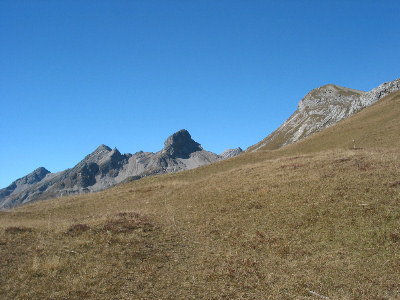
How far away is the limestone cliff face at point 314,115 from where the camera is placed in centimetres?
15332

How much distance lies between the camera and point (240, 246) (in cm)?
1995

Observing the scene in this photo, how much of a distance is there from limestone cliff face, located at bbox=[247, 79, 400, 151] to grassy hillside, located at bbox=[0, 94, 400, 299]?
122614mm

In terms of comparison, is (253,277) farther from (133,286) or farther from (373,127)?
(373,127)

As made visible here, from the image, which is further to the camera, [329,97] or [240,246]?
[329,97]

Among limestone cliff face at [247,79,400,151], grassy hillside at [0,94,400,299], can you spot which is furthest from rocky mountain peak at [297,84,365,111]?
grassy hillside at [0,94,400,299]

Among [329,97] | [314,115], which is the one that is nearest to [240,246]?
[314,115]

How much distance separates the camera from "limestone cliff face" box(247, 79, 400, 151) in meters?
153

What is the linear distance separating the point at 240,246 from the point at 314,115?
16699cm

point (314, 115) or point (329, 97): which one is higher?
point (329, 97)

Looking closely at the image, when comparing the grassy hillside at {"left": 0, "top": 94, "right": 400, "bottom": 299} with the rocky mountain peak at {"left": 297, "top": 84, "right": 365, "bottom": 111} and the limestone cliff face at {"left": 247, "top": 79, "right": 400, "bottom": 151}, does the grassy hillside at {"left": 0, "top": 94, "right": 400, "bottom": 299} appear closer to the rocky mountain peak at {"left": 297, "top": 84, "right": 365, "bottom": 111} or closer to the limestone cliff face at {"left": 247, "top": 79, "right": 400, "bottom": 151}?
the limestone cliff face at {"left": 247, "top": 79, "right": 400, "bottom": 151}

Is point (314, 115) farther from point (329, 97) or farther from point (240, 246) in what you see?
point (240, 246)

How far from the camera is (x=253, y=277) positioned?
15500 mm

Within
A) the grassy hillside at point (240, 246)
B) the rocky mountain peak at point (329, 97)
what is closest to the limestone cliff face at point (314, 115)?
the rocky mountain peak at point (329, 97)

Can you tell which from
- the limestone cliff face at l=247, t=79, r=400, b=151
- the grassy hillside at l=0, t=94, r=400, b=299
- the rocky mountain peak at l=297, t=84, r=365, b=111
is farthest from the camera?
the rocky mountain peak at l=297, t=84, r=365, b=111
